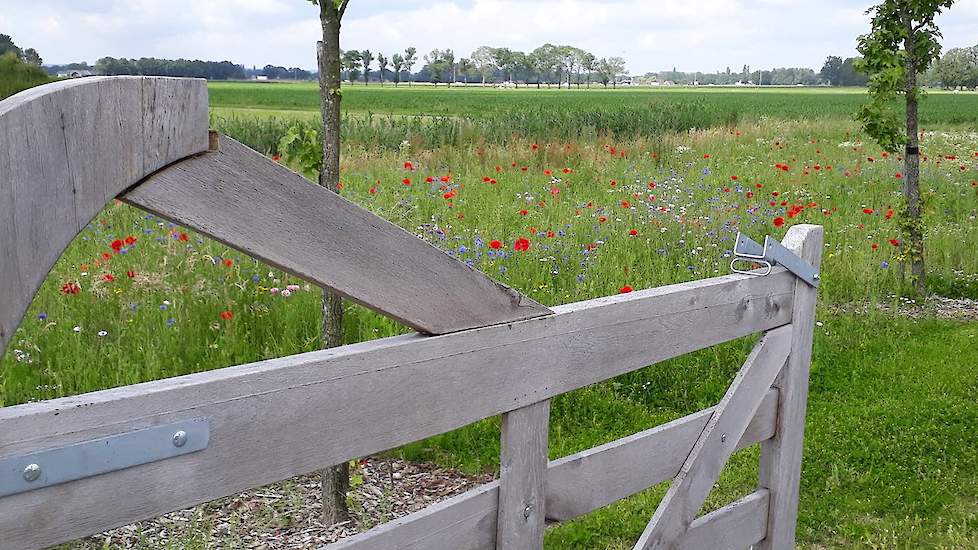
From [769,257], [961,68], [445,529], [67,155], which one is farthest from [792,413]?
[961,68]

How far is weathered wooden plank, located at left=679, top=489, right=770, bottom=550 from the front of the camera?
262 cm

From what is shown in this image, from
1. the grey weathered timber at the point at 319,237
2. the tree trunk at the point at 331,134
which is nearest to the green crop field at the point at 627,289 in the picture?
the tree trunk at the point at 331,134

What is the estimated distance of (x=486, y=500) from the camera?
1.91m

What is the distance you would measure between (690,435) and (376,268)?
127 centimetres

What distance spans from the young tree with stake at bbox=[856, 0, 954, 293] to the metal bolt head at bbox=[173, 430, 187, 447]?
733cm

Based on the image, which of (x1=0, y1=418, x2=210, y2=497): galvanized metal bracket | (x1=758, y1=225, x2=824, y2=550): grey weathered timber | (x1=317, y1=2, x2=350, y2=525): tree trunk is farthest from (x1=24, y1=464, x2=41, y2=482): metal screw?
(x1=758, y1=225, x2=824, y2=550): grey weathered timber

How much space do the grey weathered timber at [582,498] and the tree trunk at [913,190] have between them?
5387 millimetres

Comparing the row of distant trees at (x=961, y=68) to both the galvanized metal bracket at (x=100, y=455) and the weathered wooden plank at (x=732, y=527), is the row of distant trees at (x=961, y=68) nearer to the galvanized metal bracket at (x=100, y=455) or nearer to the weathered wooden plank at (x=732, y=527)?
the weathered wooden plank at (x=732, y=527)

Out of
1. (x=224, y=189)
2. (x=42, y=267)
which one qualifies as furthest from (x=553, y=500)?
(x=42, y=267)

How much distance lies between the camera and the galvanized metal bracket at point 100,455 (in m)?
1.20

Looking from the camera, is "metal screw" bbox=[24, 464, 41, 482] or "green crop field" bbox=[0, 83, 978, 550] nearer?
"metal screw" bbox=[24, 464, 41, 482]

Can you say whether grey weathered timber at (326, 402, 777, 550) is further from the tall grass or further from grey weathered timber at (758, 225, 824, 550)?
the tall grass

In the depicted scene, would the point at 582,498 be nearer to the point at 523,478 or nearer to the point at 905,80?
the point at 523,478

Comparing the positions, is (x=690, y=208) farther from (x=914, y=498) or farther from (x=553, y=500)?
(x=553, y=500)
